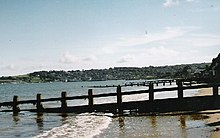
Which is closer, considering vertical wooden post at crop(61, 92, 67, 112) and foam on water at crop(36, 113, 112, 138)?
foam on water at crop(36, 113, 112, 138)

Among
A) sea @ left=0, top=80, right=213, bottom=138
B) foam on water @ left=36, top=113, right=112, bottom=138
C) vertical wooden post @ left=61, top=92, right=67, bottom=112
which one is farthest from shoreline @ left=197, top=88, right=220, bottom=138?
vertical wooden post @ left=61, top=92, right=67, bottom=112

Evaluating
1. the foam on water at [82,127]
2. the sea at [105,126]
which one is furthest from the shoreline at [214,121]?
the foam on water at [82,127]

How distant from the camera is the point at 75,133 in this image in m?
18.3

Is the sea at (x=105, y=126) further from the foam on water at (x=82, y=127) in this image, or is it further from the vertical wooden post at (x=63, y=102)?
the vertical wooden post at (x=63, y=102)

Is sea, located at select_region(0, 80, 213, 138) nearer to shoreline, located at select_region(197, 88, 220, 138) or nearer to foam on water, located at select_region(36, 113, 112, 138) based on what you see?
foam on water, located at select_region(36, 113, 112, 138)

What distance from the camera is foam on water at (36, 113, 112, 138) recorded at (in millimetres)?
17938

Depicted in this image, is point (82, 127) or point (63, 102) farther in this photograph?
point (63, 102)

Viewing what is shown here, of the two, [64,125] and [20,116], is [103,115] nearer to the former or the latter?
[64,125]

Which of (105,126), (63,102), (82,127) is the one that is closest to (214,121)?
(105,126)

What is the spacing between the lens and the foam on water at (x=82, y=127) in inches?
706

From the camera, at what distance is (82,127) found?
20375 mm

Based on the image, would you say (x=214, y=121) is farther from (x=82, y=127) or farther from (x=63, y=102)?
(x=63, y=102)

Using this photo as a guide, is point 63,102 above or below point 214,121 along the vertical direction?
above

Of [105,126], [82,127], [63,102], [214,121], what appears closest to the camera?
[214,121]
